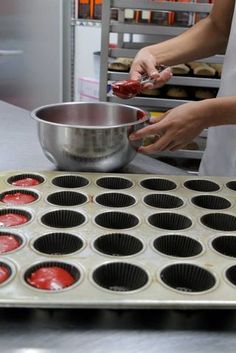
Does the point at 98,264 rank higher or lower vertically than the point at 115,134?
lower

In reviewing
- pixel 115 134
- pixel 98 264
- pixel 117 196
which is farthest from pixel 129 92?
pixel 98 264

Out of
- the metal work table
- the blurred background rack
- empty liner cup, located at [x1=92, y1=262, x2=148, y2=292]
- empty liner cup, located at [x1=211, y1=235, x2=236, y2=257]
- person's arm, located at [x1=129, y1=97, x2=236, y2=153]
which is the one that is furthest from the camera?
the blurred background rack

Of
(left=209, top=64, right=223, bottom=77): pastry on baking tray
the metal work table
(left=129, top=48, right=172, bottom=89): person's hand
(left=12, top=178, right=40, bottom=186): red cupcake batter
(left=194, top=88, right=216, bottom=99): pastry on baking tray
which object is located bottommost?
the metal work table

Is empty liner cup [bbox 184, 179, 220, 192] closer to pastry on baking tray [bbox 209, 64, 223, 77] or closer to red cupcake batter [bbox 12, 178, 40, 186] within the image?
red cupcake batter [bbox 12, 178, 40, 186]

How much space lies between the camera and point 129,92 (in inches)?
41.7

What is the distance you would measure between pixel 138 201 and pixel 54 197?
169 millimetres

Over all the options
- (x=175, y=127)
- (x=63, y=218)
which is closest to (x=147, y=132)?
(x=175, y=127)

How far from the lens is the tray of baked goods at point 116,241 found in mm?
563

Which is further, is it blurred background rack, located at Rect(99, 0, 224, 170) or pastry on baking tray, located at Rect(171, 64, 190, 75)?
pastry on baking tray, located at Rect(171, 64, 190, 75)

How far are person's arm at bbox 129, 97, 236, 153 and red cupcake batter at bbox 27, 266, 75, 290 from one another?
16.3 inches

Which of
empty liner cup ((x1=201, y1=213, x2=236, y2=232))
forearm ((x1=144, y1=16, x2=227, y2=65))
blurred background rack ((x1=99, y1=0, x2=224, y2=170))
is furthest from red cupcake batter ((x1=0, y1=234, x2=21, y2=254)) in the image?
blurred background rack ((x1=99, y1=0, x2=224, y2=170))

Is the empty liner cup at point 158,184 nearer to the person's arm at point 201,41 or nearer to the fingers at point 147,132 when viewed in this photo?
the fingers at point 147,132

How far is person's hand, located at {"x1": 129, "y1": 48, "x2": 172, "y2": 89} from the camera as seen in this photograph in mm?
1109

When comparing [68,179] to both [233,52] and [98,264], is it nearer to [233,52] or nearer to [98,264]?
[98,264]
